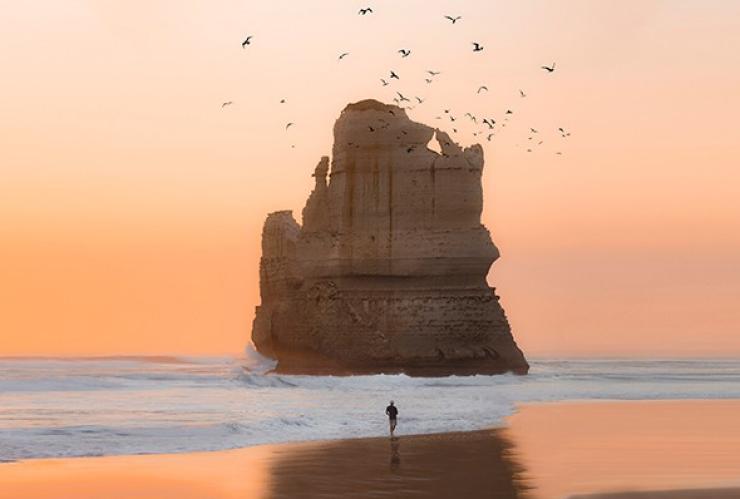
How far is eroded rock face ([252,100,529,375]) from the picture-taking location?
76312mm

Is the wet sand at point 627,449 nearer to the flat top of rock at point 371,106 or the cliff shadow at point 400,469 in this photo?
the cliff shadow at point 400,469

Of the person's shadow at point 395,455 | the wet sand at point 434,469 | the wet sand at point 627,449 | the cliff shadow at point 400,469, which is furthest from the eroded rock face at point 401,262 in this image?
the person's shadow at point 395,455

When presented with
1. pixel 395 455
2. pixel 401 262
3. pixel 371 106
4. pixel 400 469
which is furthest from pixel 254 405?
pixel 371 106

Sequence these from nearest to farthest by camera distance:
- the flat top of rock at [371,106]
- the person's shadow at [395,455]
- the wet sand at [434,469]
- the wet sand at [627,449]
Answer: the wet sand at [434,469]
the wet sand at [627,449]
the person's shadow at [395,455]
the flat top of rock at [371,106]

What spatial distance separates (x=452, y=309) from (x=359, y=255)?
6.07m

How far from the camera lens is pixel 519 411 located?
5075cm

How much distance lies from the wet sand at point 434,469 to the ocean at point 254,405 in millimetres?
2592

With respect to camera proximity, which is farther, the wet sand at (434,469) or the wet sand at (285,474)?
the wet sand at (434,469)

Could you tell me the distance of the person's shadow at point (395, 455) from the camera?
29.5m

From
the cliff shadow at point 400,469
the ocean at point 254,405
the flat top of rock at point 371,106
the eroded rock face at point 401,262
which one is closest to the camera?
the cliff shadow at point 400,469

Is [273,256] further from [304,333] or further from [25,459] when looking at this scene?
[25,459]

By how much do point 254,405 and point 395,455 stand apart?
1960cm

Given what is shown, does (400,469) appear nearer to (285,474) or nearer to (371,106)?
(285,474)

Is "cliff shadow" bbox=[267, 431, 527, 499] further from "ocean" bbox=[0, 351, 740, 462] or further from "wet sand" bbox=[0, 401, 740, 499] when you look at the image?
"ocean" bbox=[0, 351, 740, 462]
